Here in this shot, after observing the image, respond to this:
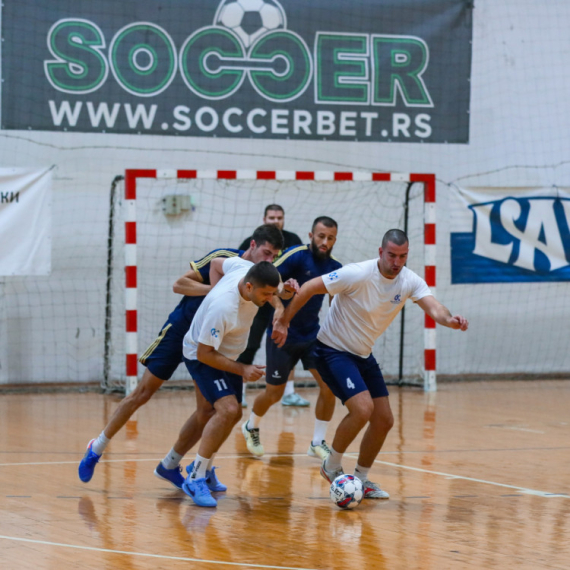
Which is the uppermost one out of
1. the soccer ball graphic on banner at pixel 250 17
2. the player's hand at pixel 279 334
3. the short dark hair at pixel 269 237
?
the soccer ball graphic on banner at pixel 250 17

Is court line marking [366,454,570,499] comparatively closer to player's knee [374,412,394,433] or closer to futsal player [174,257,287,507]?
player's knee [374,412,394,433]

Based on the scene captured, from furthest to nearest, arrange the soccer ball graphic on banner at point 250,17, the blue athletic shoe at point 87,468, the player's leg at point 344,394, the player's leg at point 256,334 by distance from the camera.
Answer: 1. the soccer ball graphic on banner at point 250,17
2. the player's leg at point 256,334
3. the blue athletic shoe at point 87,468
4. the player's leg at point 344,394

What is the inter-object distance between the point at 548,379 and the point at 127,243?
21.9ft

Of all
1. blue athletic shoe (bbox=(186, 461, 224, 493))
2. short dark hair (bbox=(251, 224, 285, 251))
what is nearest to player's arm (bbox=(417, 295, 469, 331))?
short dark hair (bbox=(251, 224, 285, 251))

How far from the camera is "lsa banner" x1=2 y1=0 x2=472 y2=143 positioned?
1259 centimetres

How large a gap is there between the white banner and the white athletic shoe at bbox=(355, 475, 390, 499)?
6.95 m

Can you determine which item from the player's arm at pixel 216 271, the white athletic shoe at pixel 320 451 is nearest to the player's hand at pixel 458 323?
the player's arm at pixel 216 271

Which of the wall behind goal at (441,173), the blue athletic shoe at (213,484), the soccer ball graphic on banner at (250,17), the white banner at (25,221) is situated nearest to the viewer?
the blue athletic shoe at (213,484)

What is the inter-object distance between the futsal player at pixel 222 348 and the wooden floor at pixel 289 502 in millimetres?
323

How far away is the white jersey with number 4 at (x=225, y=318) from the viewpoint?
6.27 metres

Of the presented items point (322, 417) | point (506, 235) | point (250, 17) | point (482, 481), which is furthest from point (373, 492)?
point (250, 17)

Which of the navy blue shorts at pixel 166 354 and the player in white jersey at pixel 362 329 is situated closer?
the player in white jersey at pixel 362 329

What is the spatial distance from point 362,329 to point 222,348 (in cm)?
103

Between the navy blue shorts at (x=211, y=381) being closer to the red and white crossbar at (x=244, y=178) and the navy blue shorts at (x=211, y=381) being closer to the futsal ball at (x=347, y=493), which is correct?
the futsal ball at (x=347, y=493)
